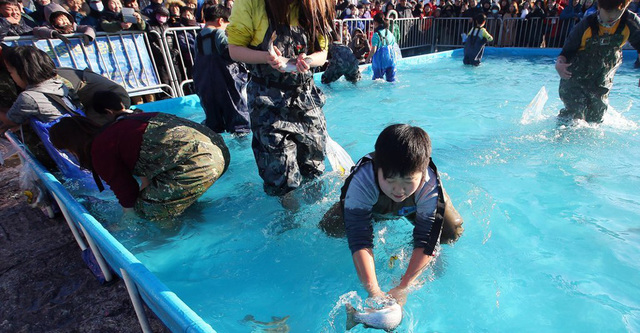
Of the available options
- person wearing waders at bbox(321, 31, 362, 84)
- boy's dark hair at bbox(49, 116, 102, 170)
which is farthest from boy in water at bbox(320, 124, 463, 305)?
person wearing waders at bbox(321, 31, 362, 84)

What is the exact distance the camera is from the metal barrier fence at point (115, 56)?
5070 millimetres

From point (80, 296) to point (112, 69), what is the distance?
175 inches

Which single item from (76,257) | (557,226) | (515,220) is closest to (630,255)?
(557,226)

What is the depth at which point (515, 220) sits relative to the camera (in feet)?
9.01

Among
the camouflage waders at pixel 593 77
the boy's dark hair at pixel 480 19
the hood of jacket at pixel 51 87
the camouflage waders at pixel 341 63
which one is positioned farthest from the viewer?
the boy's dark hair at pixel 480 19

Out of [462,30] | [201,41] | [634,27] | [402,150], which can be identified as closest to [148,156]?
[402,150]

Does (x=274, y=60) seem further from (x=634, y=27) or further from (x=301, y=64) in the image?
(x=634, y=27)

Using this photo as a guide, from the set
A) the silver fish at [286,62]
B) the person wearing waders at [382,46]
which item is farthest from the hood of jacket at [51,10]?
the person wearing waders at [382,46]

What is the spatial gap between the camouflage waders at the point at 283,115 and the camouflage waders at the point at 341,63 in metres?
4.91

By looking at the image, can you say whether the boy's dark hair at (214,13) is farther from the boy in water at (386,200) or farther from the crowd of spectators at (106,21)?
the boy in water at (386,200)

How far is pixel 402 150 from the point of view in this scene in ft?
4.88

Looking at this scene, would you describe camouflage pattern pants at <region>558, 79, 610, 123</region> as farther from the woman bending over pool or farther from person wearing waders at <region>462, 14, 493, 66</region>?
person wearing waders at <region>462, 14, 493, 66</region>

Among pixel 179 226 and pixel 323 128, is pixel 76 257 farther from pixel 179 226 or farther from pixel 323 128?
pixel 323 128

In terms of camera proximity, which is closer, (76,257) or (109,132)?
(109,132)
